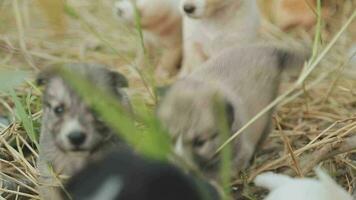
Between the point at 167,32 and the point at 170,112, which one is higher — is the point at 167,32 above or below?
below

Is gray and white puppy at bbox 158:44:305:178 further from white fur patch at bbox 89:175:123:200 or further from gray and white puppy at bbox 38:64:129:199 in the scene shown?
white fur patch at bbox 89:175:123:200

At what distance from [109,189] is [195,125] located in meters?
0.80

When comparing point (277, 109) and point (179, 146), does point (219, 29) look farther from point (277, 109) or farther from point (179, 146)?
point (179, 146)

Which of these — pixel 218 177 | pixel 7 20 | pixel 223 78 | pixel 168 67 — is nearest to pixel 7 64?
pixel 7 20

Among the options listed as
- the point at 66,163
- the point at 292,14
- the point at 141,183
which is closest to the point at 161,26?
the point at 292,14

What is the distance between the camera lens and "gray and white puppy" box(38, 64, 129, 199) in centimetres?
206

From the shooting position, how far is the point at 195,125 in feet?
6.91

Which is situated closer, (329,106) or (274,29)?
(329,106)

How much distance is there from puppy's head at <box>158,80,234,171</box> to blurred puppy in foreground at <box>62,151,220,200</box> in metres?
0.67

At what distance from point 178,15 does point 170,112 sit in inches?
46.3

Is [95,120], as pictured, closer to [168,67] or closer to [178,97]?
[178,97]

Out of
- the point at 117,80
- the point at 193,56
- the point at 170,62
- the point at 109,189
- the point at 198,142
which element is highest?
the point at 109,189

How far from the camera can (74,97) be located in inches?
83.1

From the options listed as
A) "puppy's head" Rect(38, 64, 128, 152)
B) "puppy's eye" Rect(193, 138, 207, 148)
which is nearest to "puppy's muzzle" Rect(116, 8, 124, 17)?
"puppy's head" Rect(38, 64, 128, 152)
